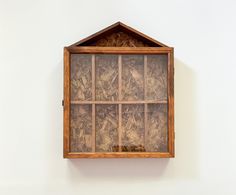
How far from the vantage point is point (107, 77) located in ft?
3.64

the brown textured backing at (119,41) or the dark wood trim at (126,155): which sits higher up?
the brown textured backing at (119,41)

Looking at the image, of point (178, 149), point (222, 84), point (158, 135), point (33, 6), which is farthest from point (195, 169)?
point (33, 6)

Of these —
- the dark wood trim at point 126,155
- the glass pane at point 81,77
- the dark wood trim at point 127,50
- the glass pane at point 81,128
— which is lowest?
the dark wood trim at point 126,155

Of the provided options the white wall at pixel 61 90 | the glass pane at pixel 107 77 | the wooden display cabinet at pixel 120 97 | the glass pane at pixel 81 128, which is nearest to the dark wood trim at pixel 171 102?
the wooden display cabinet at pixel 120 97

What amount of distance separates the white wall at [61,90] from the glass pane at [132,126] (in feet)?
0.35

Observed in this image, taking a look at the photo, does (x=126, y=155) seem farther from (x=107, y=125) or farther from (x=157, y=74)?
(x=157, y=74)

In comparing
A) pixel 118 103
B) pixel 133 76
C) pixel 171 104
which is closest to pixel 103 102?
pixel 118 103

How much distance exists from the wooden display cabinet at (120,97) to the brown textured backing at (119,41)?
2 cm

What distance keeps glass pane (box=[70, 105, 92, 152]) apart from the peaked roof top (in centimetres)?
26

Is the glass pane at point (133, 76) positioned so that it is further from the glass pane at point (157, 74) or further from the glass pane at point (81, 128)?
the glass pane at point (81, 128)

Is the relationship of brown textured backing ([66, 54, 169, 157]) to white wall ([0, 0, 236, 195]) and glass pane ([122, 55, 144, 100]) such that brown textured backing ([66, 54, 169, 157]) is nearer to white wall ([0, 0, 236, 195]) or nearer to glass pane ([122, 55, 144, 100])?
glass pane ([122, 55, 144, 100])

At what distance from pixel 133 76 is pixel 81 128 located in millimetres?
293

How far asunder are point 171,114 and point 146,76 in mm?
180

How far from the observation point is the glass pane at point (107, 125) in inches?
43.3
